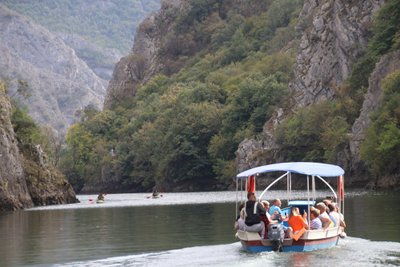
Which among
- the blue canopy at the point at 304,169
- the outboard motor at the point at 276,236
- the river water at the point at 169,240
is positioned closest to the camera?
the river water at the point at 169,240

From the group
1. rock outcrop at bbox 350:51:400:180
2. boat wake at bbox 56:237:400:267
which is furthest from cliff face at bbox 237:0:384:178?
boat wake at bbox 56:237:400:267

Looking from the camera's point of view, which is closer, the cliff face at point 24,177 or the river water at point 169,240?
the river water at point 169,240

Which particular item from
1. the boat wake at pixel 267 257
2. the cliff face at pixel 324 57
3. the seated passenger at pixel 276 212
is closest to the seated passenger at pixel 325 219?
the boat wake at pixel 267 257

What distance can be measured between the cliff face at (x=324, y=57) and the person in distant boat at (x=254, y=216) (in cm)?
10493

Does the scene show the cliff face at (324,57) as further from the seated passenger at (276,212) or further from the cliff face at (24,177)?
the seated passenger at (276,212)

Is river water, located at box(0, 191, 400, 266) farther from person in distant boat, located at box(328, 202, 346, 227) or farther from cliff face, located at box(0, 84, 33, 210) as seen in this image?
cliff face, located at box(0, 84, 33, 210)

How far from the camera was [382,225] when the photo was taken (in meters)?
61.0

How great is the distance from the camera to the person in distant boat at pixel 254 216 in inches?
1918

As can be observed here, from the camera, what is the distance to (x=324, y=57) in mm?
156625

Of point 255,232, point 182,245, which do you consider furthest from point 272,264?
point 182,245

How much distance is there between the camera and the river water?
46688mm

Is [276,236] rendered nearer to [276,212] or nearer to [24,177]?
[276,212]

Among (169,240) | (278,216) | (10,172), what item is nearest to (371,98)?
(10,172)

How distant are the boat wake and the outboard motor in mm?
475
